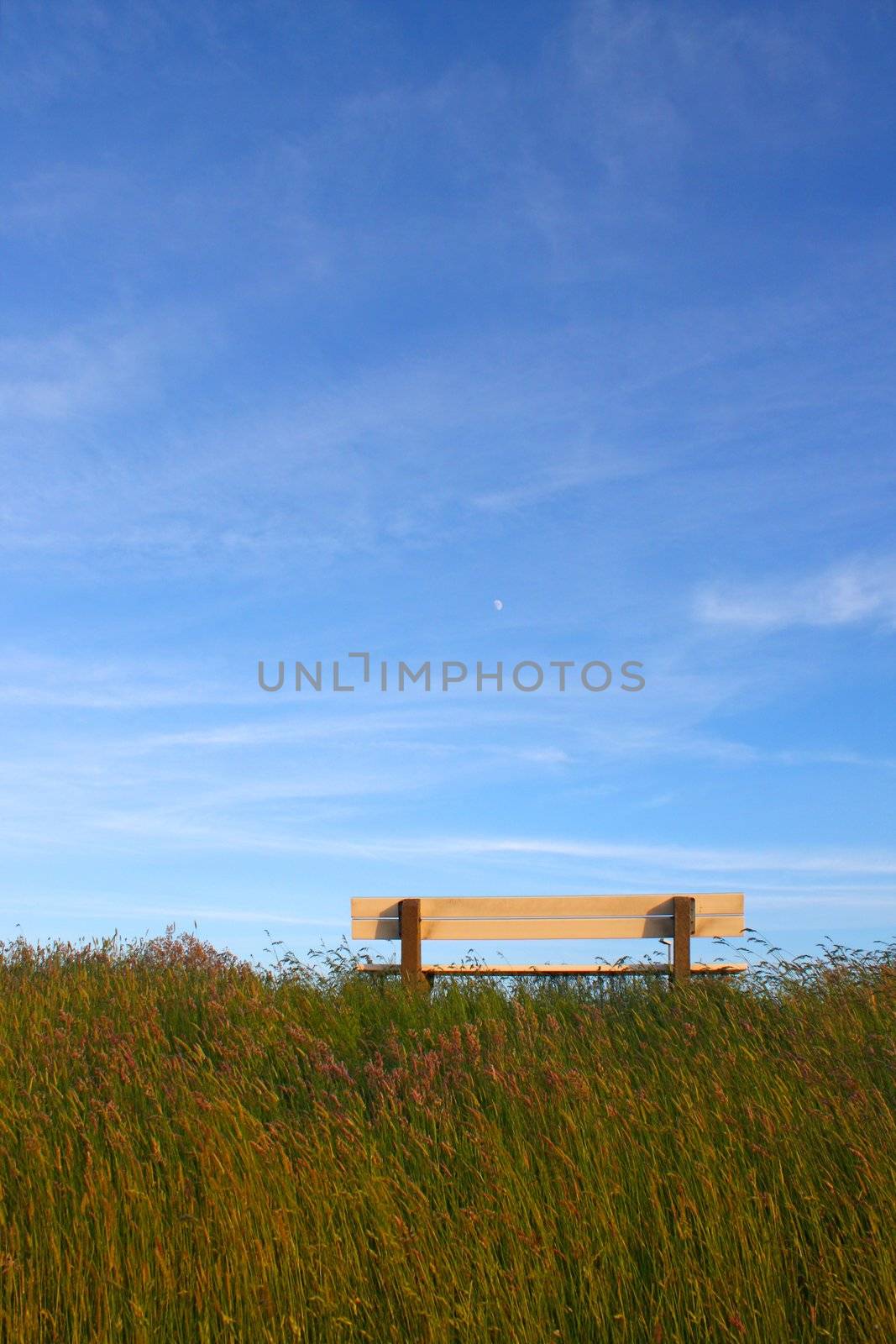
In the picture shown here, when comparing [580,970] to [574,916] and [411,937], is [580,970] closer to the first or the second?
[574,916]

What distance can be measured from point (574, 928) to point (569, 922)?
0.22 ft

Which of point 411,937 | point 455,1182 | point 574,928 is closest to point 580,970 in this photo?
point 574,928

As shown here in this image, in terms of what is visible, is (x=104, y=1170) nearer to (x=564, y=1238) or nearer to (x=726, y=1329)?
(x=564, y=1238)

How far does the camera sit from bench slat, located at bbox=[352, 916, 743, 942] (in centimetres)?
1033

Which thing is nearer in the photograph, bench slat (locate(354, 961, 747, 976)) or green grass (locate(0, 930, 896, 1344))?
green grass (locate(0, 930, 896, 1344))

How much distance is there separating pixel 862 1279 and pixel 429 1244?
6.11 feet

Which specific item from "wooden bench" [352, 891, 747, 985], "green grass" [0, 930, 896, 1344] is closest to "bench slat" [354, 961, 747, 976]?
"wooden bench" [352, 891, 747, 985]

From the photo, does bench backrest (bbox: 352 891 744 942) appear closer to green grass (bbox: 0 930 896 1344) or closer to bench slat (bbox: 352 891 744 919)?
bench slat (bbox: 352 891 744 919)

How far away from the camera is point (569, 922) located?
10375 millimetres

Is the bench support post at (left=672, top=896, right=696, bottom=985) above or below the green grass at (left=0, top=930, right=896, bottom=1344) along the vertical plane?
above

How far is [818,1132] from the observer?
18.7ft

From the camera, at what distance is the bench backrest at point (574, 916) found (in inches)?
407

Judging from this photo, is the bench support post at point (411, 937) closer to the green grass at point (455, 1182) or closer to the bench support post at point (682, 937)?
the green grass at point (455, 1182)

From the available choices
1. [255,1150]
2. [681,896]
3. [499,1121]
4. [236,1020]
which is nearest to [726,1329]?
[499,1121]
